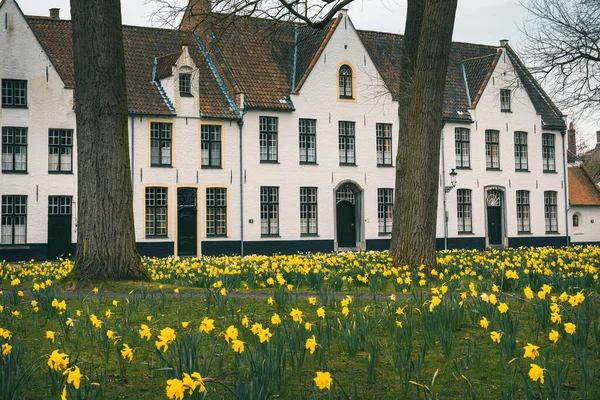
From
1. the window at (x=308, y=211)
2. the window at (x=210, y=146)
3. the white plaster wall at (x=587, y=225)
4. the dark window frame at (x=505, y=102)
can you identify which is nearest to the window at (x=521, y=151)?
the dark window frame at (x=505, y=102)

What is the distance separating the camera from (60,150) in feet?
97.7

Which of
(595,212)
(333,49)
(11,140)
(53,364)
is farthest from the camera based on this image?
(595,212)

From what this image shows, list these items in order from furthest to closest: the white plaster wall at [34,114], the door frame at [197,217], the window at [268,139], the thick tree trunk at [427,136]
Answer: the window at [268,139] → the door frame at [197,217] → the white plaster wall at [34,114] → the thick tree trunk at [427,136]

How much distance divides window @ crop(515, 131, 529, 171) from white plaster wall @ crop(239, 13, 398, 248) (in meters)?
7.67

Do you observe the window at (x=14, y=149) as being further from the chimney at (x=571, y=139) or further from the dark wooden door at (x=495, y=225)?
the chimney at (x=571, y=139)

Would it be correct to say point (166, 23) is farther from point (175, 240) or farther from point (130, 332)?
point (175, 240)

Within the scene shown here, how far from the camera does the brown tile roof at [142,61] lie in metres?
30.7

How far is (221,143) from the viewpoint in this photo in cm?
3222

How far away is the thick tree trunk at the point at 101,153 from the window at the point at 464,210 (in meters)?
27.9

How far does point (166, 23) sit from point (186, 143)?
14.8 meters

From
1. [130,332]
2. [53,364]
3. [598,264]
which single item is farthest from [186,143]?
[53,364]

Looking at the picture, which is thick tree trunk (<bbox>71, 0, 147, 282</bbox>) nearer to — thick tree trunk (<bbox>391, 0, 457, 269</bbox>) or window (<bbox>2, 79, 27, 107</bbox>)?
thick tree trunk (<bbox>391, 0, 457, 269</bbox>)

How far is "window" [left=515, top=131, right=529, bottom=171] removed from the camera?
130ft

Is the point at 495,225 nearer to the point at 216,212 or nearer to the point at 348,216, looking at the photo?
the point at 348,216
